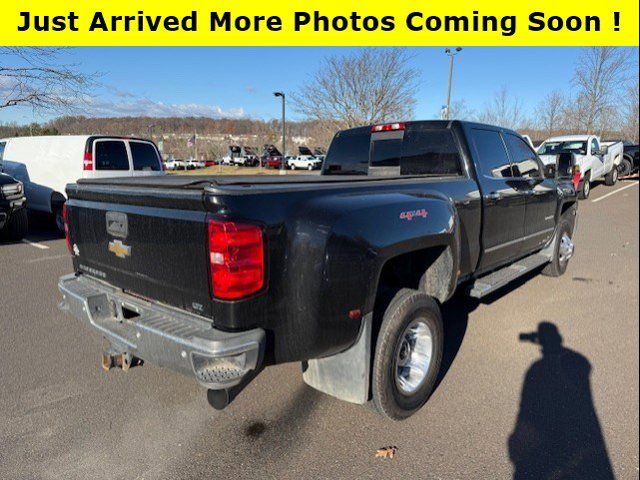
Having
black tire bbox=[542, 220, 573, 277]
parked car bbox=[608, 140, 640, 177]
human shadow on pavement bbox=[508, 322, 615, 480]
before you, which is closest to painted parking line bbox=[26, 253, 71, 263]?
human shadow on pavement bbox=[508, 322, 615, 480]

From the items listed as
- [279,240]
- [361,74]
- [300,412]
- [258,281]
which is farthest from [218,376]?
[361,74]

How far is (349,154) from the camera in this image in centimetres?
474

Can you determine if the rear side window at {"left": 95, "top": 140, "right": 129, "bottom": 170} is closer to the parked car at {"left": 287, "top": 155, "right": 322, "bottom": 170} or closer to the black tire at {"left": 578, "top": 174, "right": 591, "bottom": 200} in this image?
the black tire at {"left": 578, "top": 174, "right": 591, "bottom": 200}

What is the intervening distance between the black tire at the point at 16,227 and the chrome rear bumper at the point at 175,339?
681cm

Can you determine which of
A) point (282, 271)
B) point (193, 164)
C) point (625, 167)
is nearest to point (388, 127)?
point (282, 271)

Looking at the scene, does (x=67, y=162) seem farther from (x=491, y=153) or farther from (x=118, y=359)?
(x=491, y=153)

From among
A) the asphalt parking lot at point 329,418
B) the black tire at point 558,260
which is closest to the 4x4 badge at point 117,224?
the asphalt parking lot at point 329,418

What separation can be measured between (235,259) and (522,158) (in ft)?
12.8

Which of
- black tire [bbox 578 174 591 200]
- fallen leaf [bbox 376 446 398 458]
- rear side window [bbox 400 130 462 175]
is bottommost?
fallen leaf [bbox 376 446 398 458]

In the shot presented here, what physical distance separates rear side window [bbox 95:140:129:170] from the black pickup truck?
6444mm

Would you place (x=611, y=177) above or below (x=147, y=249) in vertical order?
below

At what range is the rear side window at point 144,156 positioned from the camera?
30.6 ft

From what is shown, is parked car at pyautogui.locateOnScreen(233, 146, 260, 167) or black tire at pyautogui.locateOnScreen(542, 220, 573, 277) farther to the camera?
parked car at pyautogui.locateOnScreen(233, 146, 260, 167)

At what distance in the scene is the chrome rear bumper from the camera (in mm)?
2023
